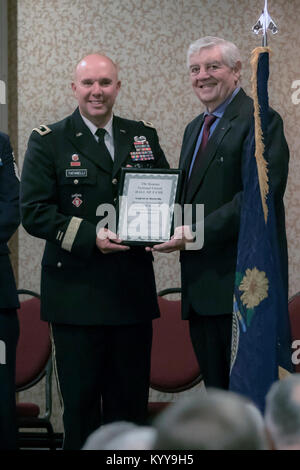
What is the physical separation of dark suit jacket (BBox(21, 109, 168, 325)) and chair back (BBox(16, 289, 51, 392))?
0.82m

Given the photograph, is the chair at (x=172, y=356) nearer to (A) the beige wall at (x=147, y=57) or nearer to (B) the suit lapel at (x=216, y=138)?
(A) the beige wall at (x=147, y=57)

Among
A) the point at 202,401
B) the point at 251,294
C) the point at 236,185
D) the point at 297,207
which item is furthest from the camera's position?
the point at 297,207

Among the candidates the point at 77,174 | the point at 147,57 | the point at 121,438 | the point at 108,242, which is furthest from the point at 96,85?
the point at 121,438

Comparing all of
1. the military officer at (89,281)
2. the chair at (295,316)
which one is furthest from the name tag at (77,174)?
the chair at (295,316)

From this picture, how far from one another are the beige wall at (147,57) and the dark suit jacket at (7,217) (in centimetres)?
97

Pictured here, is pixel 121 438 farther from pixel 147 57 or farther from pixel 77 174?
pixel 147 57

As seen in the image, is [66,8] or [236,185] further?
[66,8]

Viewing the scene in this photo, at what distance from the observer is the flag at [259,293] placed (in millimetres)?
1516

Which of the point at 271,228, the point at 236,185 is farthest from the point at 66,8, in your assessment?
the point at 271,228

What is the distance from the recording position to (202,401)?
458 millimetres
